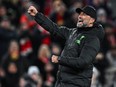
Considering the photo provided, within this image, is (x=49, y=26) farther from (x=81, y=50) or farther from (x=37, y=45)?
(x=37, y=45)

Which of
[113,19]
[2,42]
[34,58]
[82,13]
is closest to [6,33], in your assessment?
[2,42]

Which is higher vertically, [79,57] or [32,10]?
[32,10]

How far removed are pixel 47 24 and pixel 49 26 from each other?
0.05 metres

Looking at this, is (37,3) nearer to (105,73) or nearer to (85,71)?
(105,73)

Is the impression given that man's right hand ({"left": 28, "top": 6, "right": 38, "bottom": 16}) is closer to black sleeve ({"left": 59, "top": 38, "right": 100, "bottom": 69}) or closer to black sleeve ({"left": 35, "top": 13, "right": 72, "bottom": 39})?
black sleeve ({"left": 35, "top": 13, "right": 72, "bottom": 39})

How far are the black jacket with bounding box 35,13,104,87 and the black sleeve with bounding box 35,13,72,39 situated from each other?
27 cm

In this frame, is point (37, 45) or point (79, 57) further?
point (37, 45)

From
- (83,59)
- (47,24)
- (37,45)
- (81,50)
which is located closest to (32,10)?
(47,24)

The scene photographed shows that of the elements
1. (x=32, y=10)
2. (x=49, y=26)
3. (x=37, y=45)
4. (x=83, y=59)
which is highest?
(x=32, y=10)

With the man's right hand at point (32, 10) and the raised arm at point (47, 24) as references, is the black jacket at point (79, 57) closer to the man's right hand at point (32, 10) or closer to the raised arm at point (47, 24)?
the raised arm at point (47, 24)

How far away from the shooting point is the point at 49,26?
8367 millimetres

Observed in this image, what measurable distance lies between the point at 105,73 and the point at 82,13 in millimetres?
5951

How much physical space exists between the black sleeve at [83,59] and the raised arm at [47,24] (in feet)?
2.53

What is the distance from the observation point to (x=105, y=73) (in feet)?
45.4
